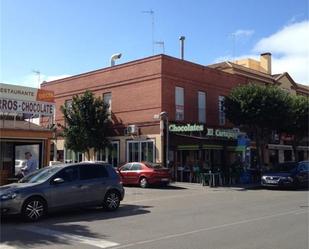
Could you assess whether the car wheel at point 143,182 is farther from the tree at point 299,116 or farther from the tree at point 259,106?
the tree at point 299,116

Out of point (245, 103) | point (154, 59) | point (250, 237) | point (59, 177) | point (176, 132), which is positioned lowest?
point (250, 237)

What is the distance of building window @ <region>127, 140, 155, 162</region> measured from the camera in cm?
3192

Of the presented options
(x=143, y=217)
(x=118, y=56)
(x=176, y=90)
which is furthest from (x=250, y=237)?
(x=118, y=56)

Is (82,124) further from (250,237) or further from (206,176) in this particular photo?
(250,237)

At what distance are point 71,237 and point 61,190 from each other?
131 inches

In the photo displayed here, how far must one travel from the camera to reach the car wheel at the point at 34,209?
12.6m

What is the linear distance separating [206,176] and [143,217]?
14171mm

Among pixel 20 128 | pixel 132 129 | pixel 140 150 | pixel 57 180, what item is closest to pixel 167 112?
pixel 132 129

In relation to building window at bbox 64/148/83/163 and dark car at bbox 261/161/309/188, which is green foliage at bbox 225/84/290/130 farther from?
building window at bbox 64/148/83/163

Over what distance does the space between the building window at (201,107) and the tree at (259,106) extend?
2.87 metres

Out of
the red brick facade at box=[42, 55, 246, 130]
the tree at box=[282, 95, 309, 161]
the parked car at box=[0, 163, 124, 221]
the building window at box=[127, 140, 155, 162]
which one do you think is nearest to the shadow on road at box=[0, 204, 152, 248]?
the parked car at box=[0, 163, 124, 221]

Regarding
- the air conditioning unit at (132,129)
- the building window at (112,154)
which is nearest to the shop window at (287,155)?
the air conditioning unit at (132,129)

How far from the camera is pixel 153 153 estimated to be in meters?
31.6

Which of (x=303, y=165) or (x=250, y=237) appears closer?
(x=250, y=237)
